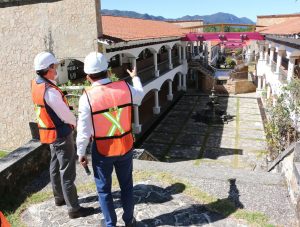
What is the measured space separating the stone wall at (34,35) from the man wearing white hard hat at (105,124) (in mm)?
8025

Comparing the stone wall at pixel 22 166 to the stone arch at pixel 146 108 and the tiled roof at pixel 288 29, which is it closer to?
the tiled roof at pixel 288 29

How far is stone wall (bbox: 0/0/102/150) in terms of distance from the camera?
429 inches

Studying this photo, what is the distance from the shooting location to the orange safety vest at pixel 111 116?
321 centimetres

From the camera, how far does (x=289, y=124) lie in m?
9.52

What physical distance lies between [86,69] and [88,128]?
62cm

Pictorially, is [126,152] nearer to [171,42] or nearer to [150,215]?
[150,215]

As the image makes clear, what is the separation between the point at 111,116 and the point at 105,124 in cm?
11

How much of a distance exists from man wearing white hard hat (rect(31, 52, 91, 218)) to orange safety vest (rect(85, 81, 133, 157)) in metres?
0.63

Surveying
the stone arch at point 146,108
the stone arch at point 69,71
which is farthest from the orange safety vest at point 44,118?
the stone arch at point 146,108

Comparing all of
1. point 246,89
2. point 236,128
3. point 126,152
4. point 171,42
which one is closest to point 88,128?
point 126,152

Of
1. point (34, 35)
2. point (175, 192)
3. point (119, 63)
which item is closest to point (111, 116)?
point (175, 192)

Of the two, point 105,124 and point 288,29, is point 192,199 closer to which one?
point 105,124

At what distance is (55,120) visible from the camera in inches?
149

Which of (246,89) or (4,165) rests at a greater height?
(4,165)
